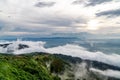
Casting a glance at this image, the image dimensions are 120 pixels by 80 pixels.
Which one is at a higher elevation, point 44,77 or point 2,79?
point 2,79

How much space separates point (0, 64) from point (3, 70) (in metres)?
5.68

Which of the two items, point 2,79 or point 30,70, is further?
point 30,70

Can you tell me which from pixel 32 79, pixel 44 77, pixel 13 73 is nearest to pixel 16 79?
pixel 13 73

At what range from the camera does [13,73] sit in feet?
339

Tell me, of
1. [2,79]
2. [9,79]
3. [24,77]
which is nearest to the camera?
[2,79]

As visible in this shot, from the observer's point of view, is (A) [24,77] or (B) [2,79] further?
(A) [24,77]

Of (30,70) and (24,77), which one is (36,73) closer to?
(30,70)

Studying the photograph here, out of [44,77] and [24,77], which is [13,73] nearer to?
[24,77]

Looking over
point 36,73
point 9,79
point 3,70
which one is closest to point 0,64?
point 3,70

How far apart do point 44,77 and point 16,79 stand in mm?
30745

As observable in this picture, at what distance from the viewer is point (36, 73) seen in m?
129

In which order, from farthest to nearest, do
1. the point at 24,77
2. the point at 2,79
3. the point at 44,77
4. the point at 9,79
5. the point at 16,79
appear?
1. the point at 44,77
2. the point at 24,77
3. the point at 16,79
4. the point at 9,79
5. the point at 2,79

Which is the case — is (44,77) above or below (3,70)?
below

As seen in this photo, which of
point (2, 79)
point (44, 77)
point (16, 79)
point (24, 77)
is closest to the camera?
point (2, 79)
